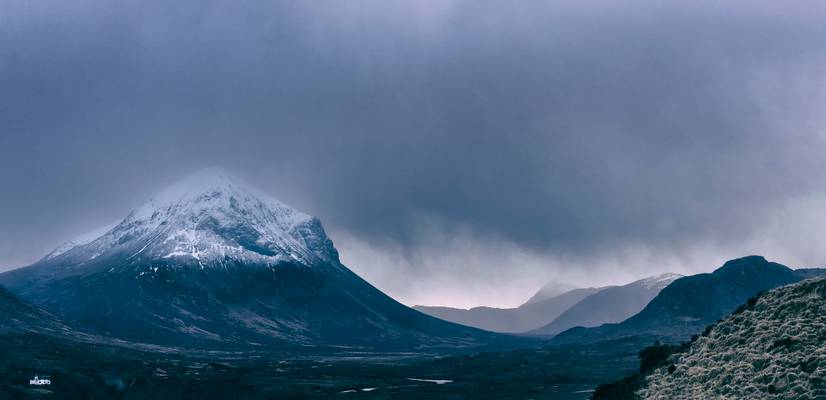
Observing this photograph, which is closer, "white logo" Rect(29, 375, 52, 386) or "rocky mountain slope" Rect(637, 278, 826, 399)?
"rocky mountain slope" Rect(637, 278, 826, 399)

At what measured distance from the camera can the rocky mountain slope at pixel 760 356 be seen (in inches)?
2167

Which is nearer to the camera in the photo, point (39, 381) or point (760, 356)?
point (760, 356)

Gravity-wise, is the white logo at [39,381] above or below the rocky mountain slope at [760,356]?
below

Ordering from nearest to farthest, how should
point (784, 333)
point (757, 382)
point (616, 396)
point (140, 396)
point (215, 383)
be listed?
point (757, 382) < point (784, 333) < point (616, 396) < point (140, 396) < point (215, 383)

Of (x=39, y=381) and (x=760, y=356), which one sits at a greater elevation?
(x=760, y=356)

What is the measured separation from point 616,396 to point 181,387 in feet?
382

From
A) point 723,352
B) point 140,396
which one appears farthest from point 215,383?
point 723,352

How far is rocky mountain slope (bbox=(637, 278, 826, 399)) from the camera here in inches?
2167

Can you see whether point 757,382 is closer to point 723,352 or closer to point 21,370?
point 723,352

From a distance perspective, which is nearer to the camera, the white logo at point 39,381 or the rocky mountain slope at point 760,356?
the rocky mountain slope at point 760,356

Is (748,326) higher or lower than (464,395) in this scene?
higher

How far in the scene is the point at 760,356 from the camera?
199ft

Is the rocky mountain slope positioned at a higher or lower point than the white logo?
higher

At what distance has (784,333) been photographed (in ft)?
205
